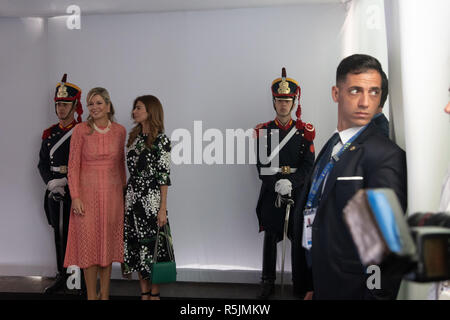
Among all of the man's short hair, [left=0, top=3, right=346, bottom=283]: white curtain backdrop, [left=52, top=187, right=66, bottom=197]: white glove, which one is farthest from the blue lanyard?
[left=52, top=187, right=66, bottom=197]: white glove

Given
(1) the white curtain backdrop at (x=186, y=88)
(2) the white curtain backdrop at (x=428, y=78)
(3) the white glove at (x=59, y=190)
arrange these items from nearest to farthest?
(2) the white curtain backdrop at (x=428, y=78) < (3) the white glove at (x=59, y=190) < (1) the white curtain backdrop at (x=186, y=88)

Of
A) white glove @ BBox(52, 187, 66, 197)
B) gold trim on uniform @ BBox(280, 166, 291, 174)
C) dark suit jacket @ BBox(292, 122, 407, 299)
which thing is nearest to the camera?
dark suit jacket @ BBox(292, 122, 407, 299)

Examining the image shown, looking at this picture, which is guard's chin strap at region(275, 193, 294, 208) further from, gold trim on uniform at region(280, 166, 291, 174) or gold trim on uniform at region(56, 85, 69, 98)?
gold trim on uniform at region(56, 85, 69, 98)

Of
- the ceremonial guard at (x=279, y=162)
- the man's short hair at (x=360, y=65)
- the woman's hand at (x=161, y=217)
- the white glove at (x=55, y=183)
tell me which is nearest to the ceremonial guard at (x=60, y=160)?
the white glove at (x=55, y=183)

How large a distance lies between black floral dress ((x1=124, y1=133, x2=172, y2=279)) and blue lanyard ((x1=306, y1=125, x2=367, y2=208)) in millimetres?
1602

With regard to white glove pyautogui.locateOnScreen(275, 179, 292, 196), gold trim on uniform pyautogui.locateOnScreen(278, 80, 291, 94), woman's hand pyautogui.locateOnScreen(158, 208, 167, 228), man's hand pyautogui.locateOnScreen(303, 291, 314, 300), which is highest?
gold trim on uniform pyautogui.locateOnScreen(278, 80, 291, 94)

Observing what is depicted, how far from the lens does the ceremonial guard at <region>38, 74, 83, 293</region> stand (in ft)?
13.1

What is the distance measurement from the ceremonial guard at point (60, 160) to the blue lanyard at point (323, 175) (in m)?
2.68

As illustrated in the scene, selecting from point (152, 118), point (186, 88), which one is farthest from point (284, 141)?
point (186, 88)

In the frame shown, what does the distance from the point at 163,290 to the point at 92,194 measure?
1301mm

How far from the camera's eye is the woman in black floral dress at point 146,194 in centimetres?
329

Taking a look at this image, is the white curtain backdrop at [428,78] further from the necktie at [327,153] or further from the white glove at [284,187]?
the white glove at [284,187]

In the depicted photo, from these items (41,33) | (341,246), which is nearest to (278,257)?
(341,246)

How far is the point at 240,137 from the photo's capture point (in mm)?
4430
